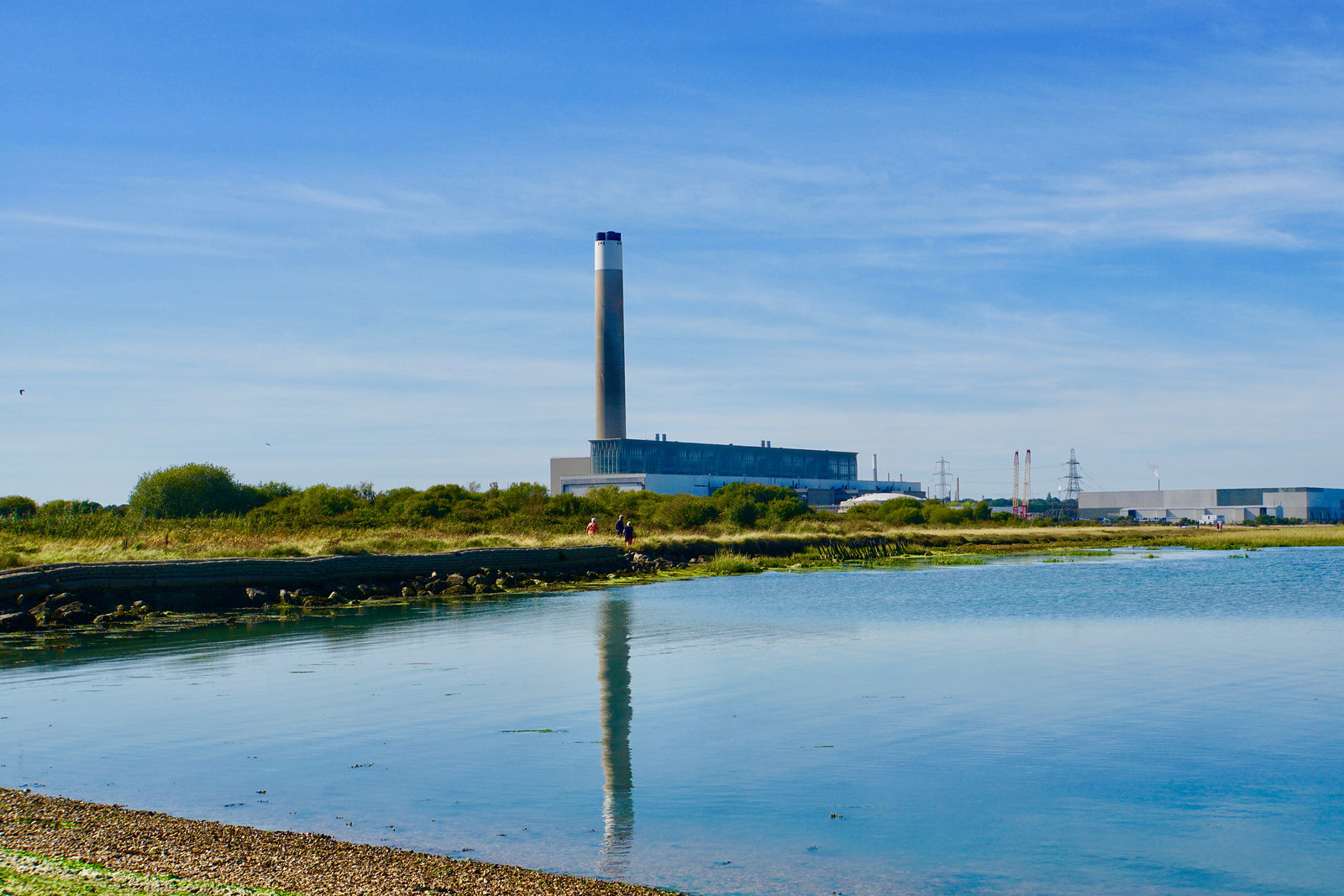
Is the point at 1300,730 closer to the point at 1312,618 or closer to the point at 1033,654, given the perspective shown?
the point at 1033,654

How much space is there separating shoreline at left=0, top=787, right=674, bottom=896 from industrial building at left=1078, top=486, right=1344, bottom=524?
171 metres

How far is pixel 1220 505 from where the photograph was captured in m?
175

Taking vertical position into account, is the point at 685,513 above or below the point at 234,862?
above

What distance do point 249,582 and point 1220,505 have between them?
176 metres

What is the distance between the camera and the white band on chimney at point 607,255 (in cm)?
11231

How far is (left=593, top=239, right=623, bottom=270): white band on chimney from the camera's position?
368 ft

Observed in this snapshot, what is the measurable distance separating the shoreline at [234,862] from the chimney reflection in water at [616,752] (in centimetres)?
84

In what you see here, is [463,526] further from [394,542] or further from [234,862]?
[234,862]

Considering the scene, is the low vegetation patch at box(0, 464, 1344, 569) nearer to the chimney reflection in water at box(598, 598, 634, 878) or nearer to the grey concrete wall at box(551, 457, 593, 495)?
the chimney reflection in water at box(598, 598, 634, 878)

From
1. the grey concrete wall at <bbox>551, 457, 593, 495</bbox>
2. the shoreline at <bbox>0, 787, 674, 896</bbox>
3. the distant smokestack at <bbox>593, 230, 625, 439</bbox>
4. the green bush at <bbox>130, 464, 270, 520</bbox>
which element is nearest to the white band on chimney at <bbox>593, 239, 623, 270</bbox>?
the distant smokestack at <bbox>593, 230, 625, 439</bbox>

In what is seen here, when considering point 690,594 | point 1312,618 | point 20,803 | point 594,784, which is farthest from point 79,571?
point 1312,618

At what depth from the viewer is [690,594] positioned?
32344mm

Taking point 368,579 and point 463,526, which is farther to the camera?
point 463,526

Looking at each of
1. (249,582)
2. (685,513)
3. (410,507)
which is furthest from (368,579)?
(685,513)
